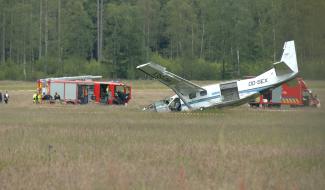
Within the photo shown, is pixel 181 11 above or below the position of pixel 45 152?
above

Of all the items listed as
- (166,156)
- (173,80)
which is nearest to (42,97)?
(173,80)

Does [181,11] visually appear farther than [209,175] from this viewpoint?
Yes

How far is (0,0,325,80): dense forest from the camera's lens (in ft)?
264

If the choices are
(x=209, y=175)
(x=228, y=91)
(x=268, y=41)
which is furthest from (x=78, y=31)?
(x=209, y=175)

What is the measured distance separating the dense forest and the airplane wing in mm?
32377

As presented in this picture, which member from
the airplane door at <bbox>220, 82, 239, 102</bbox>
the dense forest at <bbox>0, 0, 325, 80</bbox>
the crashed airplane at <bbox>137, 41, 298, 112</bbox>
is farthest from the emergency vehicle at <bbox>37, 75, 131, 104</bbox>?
the airplane door at <bbox>220, 82, 239, 102</bbox>

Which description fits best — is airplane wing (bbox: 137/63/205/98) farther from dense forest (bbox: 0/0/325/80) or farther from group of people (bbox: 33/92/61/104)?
dense forest (bbox: 0/0/325/80)

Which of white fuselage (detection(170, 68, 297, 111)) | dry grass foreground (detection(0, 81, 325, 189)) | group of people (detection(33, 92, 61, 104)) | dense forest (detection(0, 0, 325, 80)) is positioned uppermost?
dense forest (detection(0, 0, 325, 80))

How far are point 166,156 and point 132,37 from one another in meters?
70.4

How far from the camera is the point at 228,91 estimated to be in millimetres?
38844

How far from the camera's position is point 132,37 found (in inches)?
3386

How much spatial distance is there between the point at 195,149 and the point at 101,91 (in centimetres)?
4154

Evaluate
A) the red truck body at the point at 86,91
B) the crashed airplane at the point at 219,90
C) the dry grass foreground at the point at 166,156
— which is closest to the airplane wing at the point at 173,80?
the crashed airplane at the point at 219,90

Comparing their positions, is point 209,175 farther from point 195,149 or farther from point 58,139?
point 58,139
